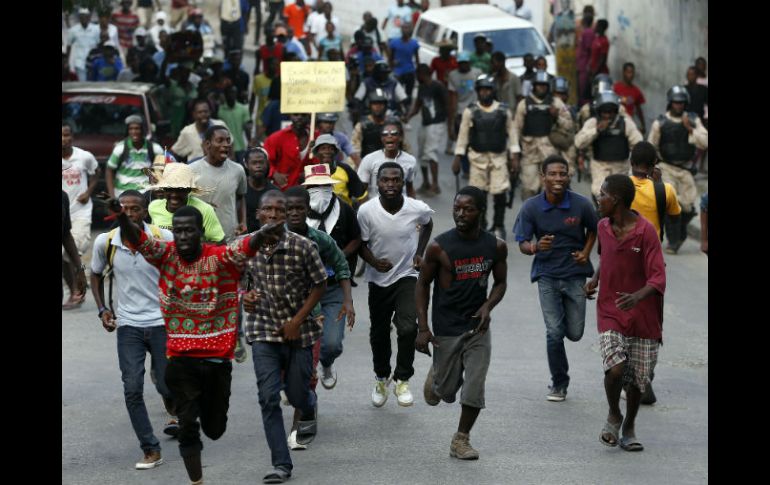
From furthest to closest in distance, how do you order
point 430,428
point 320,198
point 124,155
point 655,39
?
point 655,39 < point 124,155 < point 320,198 < point 430,428

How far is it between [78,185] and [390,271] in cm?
547

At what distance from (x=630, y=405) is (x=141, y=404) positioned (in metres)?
2.91

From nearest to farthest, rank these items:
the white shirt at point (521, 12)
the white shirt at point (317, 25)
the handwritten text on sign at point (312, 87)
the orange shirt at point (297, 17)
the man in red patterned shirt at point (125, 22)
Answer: the handwritten text on sign at point (312, 87), the man in red patterned shirt at point (125, 22), the white shirt at point (521, 12), the white shirt at point (317, 25), the orange shirt at point (297, 17)

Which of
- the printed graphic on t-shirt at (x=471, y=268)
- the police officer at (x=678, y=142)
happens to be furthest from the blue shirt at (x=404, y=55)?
the printed graphic on t-shirt at (x=471, y=268)

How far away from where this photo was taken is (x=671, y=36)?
81.0ft

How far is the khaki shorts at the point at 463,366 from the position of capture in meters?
8.89

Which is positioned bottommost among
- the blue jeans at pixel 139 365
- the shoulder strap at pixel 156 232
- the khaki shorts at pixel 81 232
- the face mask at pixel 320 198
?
the khaki shorts at pixel 81 232

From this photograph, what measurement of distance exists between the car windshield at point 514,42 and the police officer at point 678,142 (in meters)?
8.21

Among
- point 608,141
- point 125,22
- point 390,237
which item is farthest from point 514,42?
point 390,237

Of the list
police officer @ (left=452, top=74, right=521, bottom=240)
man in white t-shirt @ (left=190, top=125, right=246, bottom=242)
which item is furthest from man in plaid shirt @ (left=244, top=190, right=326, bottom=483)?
police officer @ (left=452, top=74, right=521, bottom=240)

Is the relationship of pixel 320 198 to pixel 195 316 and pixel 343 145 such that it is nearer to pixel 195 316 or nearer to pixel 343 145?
pixel 195 316

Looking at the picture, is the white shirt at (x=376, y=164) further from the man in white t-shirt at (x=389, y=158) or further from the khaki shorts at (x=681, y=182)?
the khaki shorts at (x=681, y=182)

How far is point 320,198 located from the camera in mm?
10328

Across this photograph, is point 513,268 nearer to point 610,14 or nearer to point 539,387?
point 539,387
